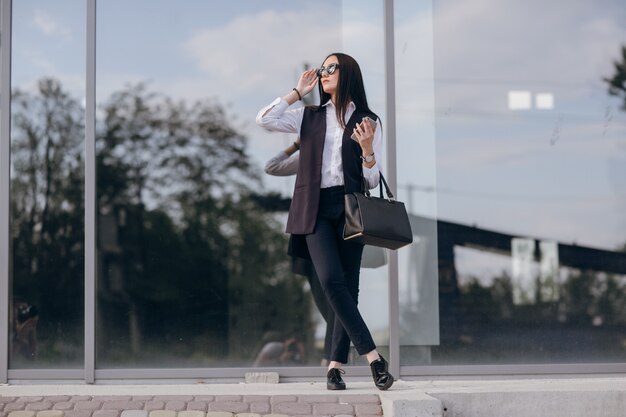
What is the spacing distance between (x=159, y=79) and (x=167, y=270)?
3.83 ft

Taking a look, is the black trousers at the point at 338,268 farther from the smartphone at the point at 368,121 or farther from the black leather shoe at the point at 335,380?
the smartphone at the point at 368,121

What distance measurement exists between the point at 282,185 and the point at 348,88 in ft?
3.62

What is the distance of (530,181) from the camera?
6.36m

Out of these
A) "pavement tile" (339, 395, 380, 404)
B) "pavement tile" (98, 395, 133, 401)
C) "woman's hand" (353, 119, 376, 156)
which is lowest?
"pavement tile" (339, 395, 380, 404)

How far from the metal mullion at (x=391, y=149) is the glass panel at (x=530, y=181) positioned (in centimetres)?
28

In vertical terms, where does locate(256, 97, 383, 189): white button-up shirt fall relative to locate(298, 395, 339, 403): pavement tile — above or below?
above

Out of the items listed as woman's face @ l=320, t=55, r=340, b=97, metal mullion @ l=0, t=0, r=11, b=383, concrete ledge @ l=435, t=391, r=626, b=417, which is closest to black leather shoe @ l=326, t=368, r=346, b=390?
concrete ledge @ l=435, t=391, r=626, b=417

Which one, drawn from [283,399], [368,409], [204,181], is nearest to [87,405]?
[283,399]

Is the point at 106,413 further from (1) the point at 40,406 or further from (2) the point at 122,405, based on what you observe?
(1) the point at 40,406

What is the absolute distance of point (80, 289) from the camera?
→ 6.14m

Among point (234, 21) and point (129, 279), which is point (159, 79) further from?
point (129, 279)

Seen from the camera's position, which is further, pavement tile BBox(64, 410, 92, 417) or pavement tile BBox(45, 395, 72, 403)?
pavement tile BBox(45, 395, 72, 403)

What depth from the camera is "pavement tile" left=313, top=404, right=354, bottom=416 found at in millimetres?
5062

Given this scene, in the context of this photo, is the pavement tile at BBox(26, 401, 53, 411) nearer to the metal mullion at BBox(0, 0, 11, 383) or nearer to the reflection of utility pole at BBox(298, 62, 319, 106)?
the metal mullion at BBox(0, 0, 11, 383)
